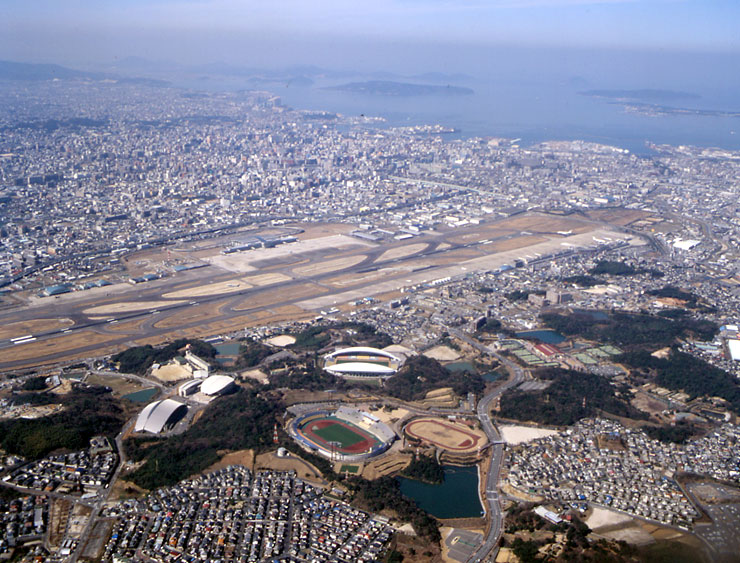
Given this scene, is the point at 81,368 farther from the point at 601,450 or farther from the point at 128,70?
the point at 128,70

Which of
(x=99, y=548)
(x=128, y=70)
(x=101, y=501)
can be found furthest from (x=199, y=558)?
(x=128, y=70)

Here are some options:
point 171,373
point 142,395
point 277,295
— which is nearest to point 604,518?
point 142,395

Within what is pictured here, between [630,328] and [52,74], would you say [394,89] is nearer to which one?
[52,74]

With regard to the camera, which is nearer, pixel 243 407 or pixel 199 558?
pixel 199 558

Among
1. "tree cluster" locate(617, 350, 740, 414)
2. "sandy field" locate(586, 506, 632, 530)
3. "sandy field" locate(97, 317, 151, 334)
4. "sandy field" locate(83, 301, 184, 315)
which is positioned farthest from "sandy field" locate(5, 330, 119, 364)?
"tree cluster" locate(617, 350, 740, 414)

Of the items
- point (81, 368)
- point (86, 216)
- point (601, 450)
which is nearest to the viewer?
point (601, 450)

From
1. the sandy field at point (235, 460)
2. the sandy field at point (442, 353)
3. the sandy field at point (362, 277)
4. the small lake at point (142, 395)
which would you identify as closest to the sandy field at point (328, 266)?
the sandy field at point (362, 277)

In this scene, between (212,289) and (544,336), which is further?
(212,289)
